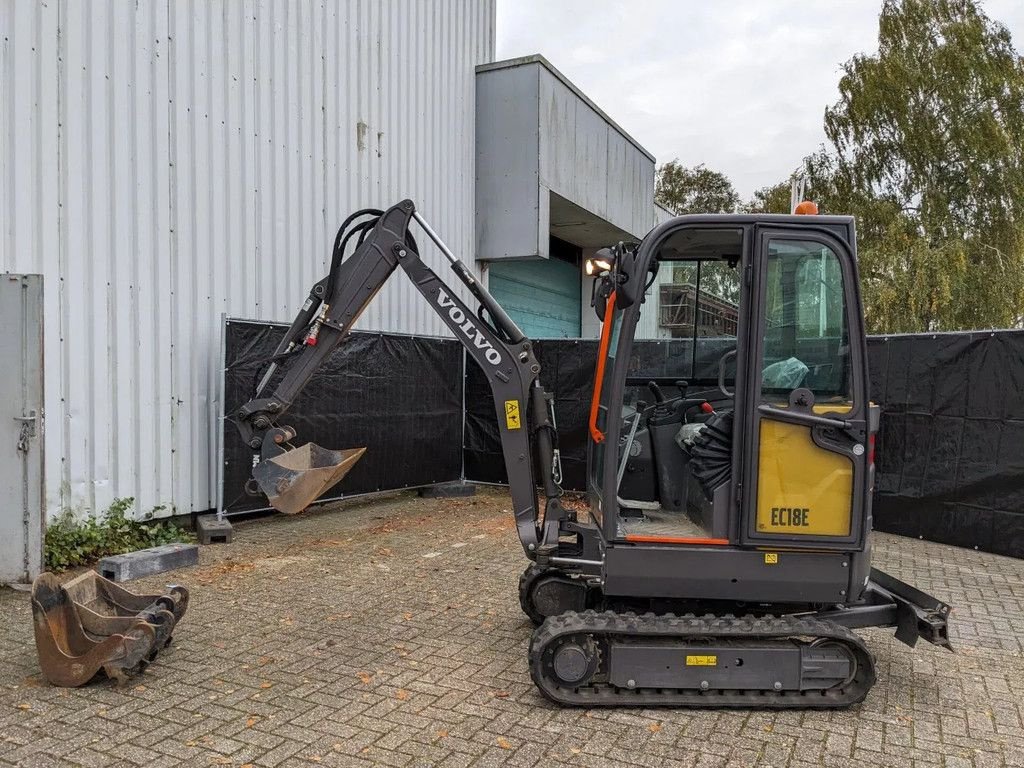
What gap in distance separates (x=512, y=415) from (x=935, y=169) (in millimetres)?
23116

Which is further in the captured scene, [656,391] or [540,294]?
[540,294]

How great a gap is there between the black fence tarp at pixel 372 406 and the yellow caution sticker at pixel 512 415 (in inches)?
160

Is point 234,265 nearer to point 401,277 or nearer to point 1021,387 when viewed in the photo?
point 401,277

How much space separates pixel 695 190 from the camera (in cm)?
3928

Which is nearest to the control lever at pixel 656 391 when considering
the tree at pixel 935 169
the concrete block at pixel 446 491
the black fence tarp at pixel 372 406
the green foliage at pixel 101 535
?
the black fence tarp at pixel 372 406

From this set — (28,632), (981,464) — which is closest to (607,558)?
(28,632)

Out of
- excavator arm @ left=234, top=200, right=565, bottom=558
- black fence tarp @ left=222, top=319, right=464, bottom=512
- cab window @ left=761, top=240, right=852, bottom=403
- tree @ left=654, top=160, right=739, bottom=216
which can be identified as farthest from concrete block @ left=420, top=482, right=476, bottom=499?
tree @ left=654, top=160, right=739, bottom=216

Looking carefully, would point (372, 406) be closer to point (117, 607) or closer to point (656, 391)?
point (117, 607)

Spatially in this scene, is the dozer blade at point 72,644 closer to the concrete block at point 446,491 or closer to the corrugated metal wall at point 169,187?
the corrugated metal wall at point 169,187

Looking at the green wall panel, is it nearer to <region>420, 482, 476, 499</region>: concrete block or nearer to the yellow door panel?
<region>420, 482, 476, 499</region>: concrete block

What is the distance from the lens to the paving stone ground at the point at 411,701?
3.47 metres

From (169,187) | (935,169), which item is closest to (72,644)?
(169,187)

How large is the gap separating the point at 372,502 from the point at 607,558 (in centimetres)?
659

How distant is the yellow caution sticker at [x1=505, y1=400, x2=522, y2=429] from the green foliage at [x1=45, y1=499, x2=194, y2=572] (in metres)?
4.21
